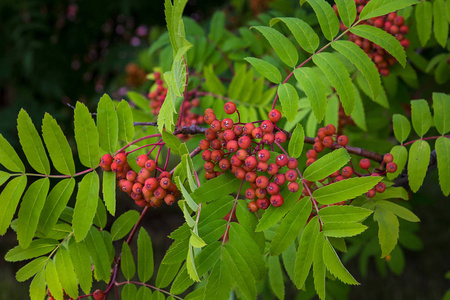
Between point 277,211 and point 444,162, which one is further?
point 444,162

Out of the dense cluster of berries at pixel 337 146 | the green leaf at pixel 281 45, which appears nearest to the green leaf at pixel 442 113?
the dense cluster of berries at pixel 337 146

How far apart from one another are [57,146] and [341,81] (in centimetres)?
87

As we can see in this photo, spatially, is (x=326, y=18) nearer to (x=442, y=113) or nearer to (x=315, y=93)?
(x=315, y=93)

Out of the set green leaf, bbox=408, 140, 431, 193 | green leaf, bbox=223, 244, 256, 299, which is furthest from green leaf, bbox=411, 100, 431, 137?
green leaf, bbox=223, 244, 256, 299

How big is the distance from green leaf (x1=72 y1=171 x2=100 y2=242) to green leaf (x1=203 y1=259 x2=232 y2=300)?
1.21 feet

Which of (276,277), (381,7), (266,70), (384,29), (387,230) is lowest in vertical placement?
(276,277)

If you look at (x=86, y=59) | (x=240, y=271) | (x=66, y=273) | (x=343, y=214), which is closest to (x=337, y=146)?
(x=343, y=214)

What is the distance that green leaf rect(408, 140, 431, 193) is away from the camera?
1425 mm

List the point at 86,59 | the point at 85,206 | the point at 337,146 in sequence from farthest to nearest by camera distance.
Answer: the point at 86,59, the point at 337,146, the point at 85,206

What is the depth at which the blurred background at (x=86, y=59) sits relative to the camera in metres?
4.15

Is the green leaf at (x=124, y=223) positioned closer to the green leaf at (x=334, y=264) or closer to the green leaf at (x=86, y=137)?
the green leaf at (x=86, y=137)

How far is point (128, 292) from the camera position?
1.44 metres

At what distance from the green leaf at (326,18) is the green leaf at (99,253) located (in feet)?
3.28

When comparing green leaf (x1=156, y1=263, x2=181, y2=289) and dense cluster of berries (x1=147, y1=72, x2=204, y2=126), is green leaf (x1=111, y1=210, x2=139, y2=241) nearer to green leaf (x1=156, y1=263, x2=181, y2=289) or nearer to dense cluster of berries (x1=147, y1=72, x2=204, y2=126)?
green leaf (x1=156, y1=263, x2=181, y2=289)
